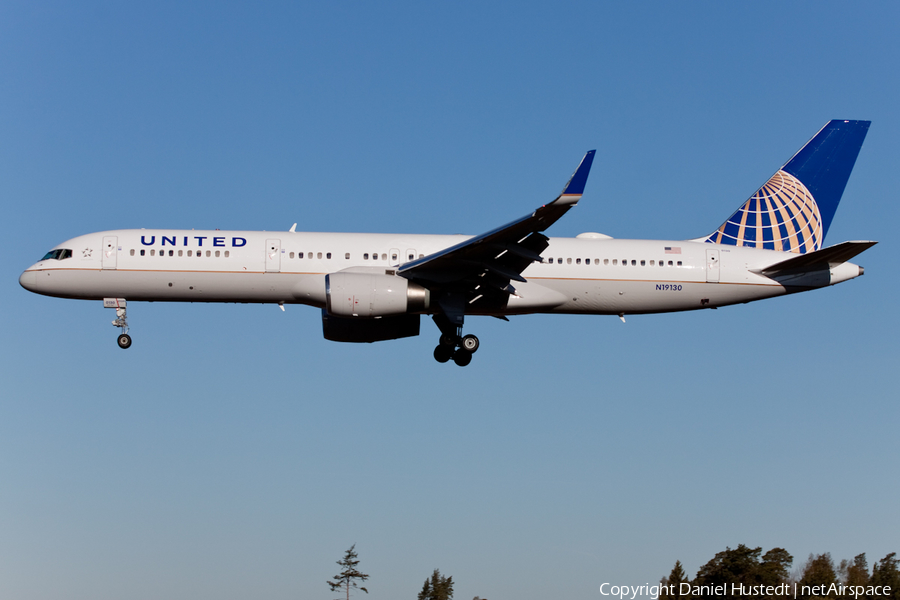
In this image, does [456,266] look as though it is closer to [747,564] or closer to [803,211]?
[803,211]

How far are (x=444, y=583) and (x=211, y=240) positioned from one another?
78.0 feet

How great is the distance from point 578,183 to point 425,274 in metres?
7.01

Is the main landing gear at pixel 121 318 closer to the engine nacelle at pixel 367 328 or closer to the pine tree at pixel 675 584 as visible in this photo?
the engine nacelle at pixel 367 328

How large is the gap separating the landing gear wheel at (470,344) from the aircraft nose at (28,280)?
1463 centimetres

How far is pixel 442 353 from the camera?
32156 mm

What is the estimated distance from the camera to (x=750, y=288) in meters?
31.9

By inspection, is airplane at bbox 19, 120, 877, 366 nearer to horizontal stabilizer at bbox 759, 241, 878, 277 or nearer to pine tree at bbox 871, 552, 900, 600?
horizontal stabilizer at bbox 759, 241, 878, 277

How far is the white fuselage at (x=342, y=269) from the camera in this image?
30125mm

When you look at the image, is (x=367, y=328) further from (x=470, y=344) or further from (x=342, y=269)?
(x=470, y=344)

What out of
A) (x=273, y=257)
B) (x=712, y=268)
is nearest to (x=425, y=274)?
(x=273, y=257)

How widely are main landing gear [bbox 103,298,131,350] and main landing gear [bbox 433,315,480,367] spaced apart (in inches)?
418

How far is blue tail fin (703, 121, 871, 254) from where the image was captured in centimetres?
3453

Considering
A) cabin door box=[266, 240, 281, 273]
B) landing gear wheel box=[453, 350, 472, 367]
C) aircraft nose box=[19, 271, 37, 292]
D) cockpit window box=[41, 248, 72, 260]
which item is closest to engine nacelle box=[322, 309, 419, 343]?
landing gear wheel box=[453, 350, 472, 367]

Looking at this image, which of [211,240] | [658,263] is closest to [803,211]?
[658,263]
